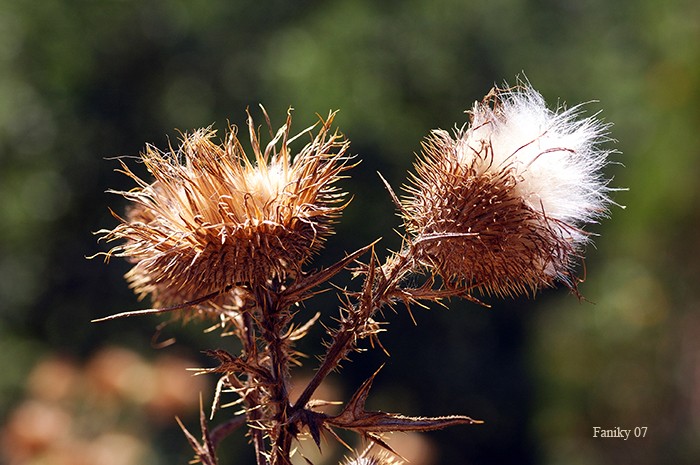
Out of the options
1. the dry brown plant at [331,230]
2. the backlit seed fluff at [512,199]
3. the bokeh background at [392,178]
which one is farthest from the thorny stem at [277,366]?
the bokeh background at [392,178]

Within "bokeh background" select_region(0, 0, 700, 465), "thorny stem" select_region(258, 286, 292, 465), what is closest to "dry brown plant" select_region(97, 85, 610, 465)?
"thorny stem" select_region(258, 286, 292, 465)

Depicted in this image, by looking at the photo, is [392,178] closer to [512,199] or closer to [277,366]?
[512,199]

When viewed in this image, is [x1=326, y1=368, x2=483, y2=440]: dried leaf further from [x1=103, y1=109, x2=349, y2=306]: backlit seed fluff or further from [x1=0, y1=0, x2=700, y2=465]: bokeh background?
[x1=0, y1=0, x2=700, y2=465]: bokeh background

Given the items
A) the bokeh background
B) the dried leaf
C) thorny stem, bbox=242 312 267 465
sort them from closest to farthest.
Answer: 1. the dried leaf
2. thorny stem, bbox=242 312 267 465
3. the bokeh background

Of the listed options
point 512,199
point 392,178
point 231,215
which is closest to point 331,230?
point 231,215

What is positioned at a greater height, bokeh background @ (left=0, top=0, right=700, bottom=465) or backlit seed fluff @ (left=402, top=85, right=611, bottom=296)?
bokeh background @ (left=0, top=0, right=700, bottom=465)

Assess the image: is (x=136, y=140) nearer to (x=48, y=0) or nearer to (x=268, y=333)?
(x=48, y=0)
